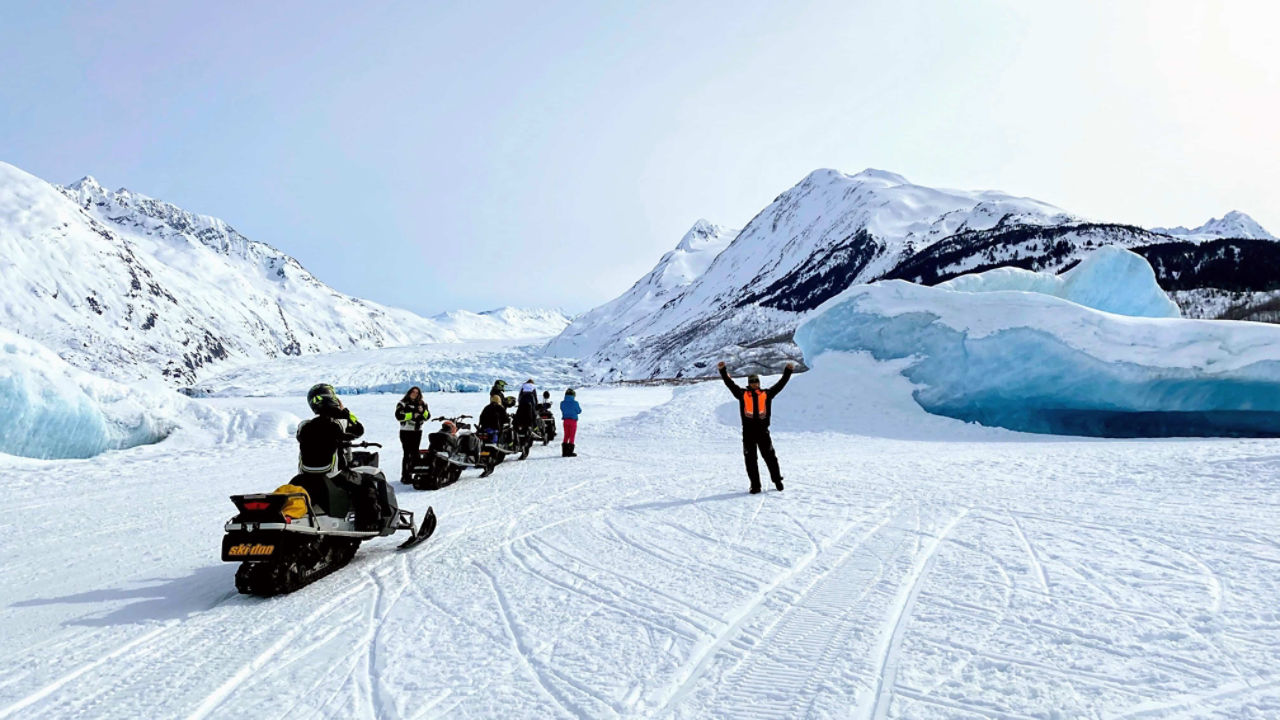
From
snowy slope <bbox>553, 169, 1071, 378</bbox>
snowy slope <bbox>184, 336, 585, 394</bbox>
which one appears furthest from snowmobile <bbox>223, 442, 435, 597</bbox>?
snowy slope <bbox>553, 169, 1071, 378</bbox>

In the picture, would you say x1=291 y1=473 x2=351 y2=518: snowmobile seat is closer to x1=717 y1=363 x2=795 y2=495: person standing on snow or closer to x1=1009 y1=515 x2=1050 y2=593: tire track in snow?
Answer: x1=717 y1=363 x2=795 y2=495: person standing on snow

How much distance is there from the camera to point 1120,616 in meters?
4.09

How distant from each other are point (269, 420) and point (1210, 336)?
23322mm

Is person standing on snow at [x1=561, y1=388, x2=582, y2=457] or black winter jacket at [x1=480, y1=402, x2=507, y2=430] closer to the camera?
black winter jacket at [x1=480, y1=402, x2=507, y2=430]

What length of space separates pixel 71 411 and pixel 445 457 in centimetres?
937

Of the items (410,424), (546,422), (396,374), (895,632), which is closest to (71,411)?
(410,424)

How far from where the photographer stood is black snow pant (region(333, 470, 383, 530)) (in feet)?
19.5

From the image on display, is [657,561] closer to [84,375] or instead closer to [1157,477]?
[1157,477]

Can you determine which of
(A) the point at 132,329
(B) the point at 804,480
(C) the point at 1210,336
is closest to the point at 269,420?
(B) the point at 804,480

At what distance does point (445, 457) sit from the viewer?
1052 centimetres

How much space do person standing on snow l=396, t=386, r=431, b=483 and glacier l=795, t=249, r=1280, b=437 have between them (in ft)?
49.7

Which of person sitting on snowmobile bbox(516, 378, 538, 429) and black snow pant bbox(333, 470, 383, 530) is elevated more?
person sitting on snowmobile bbox(516, 378, 538, 429)

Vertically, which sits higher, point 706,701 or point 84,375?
point 84,375

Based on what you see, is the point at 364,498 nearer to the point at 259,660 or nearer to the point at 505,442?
the point at 259,660
